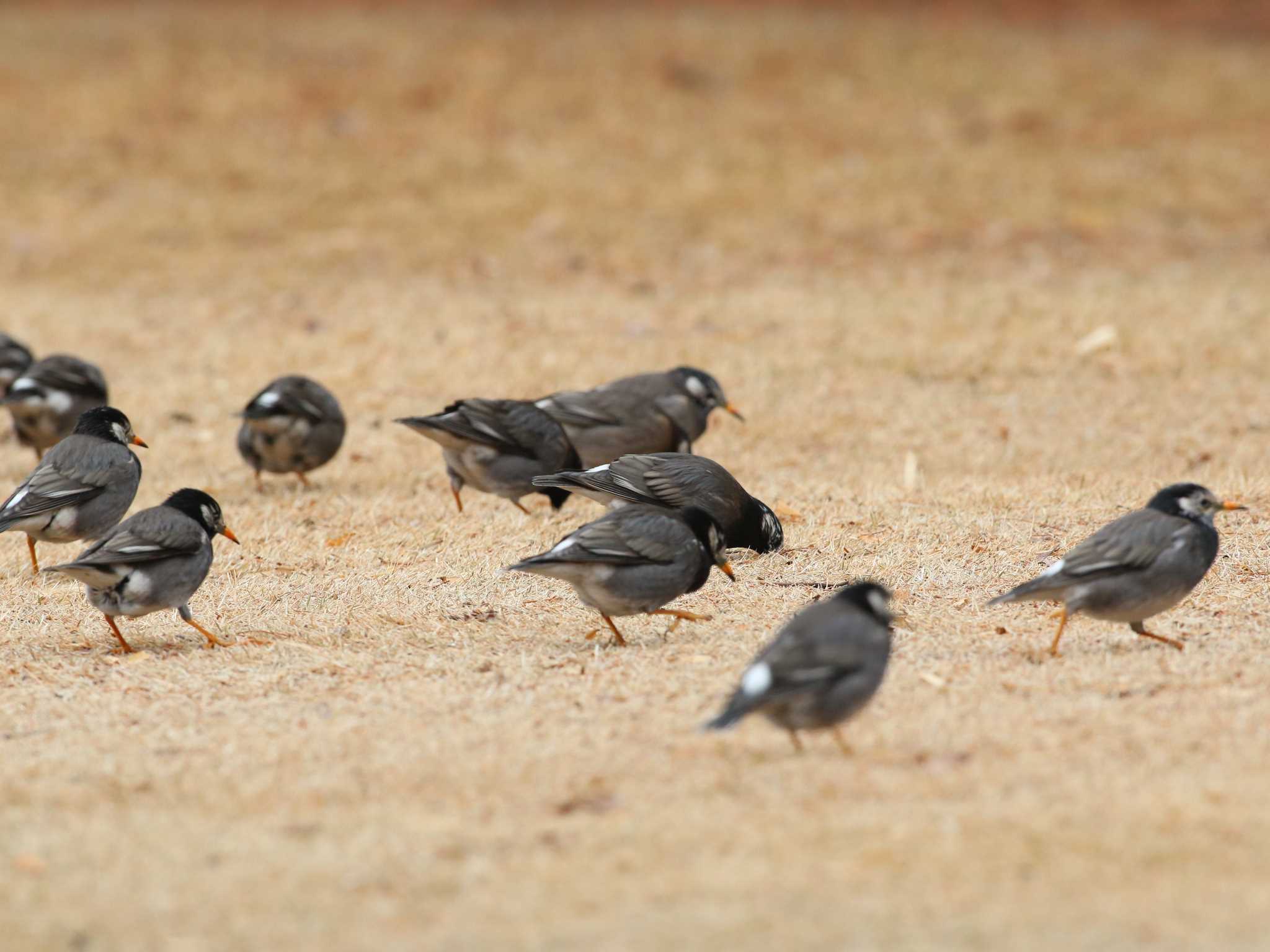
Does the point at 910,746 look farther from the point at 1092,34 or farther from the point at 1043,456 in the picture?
the point at 1092,34

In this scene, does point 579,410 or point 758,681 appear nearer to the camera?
point 758,681

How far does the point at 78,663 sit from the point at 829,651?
3.17m

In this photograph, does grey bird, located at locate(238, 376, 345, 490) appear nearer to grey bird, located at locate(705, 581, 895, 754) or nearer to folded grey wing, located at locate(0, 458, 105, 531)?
folded grey wing, located at locate(0, 458, 105, 531)

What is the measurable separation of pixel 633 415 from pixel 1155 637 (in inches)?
177

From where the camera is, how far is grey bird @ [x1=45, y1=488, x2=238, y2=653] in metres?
6.60

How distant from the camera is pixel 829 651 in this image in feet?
17.1

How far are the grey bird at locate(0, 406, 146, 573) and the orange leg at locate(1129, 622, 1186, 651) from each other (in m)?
4.81

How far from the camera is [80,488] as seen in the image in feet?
26.0

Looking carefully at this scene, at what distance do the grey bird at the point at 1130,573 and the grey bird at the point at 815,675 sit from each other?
102 centimetres

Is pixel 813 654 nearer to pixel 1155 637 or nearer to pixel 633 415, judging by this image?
pixel 1155 637

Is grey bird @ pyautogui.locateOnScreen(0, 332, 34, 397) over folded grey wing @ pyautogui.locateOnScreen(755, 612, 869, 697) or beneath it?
beneath

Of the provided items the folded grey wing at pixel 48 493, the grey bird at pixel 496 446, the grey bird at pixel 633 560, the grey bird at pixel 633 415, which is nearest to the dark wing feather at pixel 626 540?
the grey bird at pixel 633 560

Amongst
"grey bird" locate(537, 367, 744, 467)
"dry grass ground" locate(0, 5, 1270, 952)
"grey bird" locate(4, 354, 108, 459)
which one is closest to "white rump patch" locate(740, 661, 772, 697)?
"dry grass ground" locate(0, 5, 1270, 952)

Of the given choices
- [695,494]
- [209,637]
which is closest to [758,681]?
[209,637]
